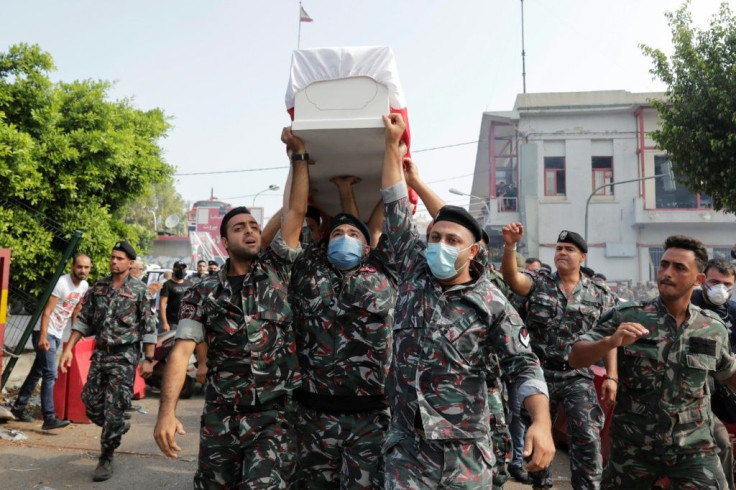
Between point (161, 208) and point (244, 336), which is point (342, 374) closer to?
point (244, 336)

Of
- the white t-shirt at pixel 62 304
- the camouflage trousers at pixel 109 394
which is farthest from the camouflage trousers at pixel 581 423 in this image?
the white t-shirt at pixel 62 304

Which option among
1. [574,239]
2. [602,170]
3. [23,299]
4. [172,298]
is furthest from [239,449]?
[602,170]

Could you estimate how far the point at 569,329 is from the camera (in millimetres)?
4855

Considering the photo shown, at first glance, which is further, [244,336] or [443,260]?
[244,336]

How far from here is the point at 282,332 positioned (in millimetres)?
3398

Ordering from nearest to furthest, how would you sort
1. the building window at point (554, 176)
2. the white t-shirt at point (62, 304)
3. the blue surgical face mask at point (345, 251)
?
1. the blue surgical face mask at point (345, 251)
2. the white t-shirt at point (62, 304)
3. the building window at point (554, 176)

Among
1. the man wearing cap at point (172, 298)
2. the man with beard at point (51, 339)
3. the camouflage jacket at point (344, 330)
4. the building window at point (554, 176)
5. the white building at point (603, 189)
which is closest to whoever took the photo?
the camouflage jacket at point (344, 330)

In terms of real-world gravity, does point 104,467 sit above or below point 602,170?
below

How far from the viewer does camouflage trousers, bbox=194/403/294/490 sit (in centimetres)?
312

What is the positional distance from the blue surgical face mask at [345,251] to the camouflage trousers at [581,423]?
2222 millimetres

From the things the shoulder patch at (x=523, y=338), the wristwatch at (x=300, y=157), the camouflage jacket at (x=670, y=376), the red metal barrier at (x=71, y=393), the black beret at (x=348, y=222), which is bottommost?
the red metal barrier at (x=71, y=393)

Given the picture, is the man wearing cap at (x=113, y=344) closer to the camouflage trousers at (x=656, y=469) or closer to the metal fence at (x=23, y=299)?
the metal fence at (x=23, y=299)

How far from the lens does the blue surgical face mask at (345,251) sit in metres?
3.45

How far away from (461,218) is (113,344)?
394 centimetres
